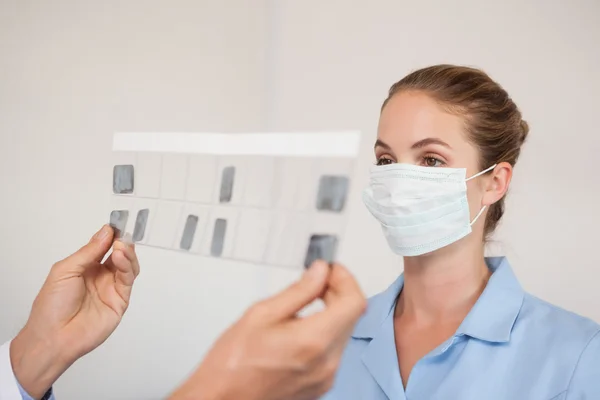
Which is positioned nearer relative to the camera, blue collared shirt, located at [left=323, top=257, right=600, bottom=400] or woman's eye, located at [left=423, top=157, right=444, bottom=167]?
blue collared shirt, located at [left=323, top=257, right=600, bottom=400]

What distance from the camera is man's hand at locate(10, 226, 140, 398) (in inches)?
37.5

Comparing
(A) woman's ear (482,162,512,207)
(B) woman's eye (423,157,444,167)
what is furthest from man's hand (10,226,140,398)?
(A) woman's ear (482,162,512,207)

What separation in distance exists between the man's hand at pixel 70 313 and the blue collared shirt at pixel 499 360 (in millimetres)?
532

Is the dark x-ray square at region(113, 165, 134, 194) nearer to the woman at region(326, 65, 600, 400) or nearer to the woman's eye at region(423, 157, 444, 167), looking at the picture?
the woman at region(326, 65, 600, 400)

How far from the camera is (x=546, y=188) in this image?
1652mm

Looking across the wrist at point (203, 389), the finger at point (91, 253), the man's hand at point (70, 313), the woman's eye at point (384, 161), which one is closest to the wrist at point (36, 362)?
the man's hand at point (70, 313)

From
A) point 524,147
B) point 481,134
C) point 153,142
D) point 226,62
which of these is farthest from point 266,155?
point 524,147

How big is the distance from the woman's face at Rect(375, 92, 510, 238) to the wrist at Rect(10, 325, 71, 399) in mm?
777

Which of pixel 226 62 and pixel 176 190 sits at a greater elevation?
pixel 226 62

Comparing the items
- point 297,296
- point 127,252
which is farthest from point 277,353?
point 127,252

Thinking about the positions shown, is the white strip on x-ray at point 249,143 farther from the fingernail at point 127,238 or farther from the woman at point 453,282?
the woman at point 453,282

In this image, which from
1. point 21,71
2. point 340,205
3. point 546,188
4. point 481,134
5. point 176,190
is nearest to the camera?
point 340,205

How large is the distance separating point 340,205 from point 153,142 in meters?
0.43

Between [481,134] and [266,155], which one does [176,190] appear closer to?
[266,155]
